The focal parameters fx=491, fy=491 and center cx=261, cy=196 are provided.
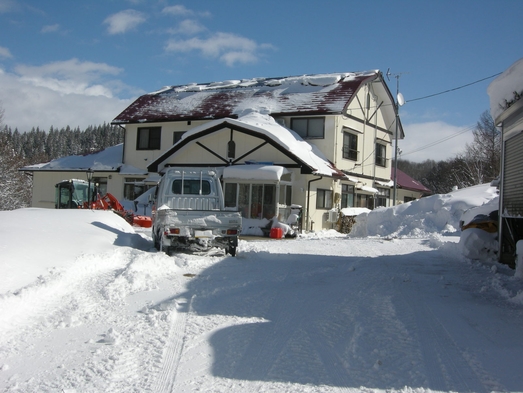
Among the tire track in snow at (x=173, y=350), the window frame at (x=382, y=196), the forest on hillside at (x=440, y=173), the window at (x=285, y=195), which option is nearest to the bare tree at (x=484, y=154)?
the forest on hillside at (x=440, y=173)

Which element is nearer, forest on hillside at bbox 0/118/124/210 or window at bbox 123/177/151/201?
window at bbox 123/177/151/201

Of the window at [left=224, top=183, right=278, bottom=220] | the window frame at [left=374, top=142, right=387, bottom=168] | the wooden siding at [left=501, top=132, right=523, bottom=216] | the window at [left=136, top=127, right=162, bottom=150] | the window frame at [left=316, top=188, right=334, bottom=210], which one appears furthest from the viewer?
the window frame at [left=374, top=142, right=387, bottom=168]

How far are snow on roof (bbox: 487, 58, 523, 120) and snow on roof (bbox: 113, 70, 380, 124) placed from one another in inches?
557

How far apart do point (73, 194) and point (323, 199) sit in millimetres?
12528

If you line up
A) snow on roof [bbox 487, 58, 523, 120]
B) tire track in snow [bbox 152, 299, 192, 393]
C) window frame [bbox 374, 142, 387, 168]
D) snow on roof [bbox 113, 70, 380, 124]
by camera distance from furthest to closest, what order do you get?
1. window frame [bbox 374, 142, 387, 168]
2. snow on roof [bbox 113, 70, 380, 124]
3. snow on roof [bbox 487, 58, 523, 120]
4. tire track in snow [bbox 152, 299, 192, 393]

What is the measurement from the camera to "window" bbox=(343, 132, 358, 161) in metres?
26.9

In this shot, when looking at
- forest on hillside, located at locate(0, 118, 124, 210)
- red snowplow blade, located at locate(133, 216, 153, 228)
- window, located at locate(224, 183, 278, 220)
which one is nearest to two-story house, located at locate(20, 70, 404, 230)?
window, located at locate(224, 183, 278, 220)

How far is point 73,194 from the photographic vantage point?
2428cm

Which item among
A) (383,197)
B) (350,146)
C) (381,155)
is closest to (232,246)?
(350,146)

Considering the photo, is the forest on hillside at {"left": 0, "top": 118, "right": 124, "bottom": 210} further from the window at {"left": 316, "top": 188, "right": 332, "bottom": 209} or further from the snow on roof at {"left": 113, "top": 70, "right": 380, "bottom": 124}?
the window at {"left": 316, "top": 188, "right": 332, "bottom": 209}

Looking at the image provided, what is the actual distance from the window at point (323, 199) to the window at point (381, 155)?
6.93m

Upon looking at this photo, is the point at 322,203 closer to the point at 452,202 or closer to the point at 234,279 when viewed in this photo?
the point at 452,202

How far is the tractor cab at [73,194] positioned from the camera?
2428 centimetres

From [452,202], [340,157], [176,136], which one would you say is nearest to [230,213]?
[452,202]
